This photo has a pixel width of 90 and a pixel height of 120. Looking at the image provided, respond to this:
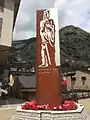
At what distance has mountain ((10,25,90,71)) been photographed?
221 ft

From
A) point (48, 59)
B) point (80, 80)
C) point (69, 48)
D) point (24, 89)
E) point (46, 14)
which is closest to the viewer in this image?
point (48, 59)

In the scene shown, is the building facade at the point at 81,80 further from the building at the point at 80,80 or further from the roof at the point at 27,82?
the roof at the point at 27,82

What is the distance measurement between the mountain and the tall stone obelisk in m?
42.2

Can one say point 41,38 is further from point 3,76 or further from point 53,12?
point 3,76

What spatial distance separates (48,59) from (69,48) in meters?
73.1

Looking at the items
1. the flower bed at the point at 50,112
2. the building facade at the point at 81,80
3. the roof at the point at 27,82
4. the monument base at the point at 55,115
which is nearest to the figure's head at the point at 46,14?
the flower bed at the point at 50,112

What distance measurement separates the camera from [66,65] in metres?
55.3

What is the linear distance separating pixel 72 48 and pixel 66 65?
32.7m

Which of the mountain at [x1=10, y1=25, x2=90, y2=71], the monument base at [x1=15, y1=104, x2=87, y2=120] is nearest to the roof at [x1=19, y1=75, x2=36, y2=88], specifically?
the mountain at [x1=10, y1=25, x2=90, y2=71]

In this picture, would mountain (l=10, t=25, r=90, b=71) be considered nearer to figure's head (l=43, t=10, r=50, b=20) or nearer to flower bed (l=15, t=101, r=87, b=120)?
figure's head (l=43, t=10, r=50, b=20)

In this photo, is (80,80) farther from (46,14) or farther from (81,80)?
(46,14)

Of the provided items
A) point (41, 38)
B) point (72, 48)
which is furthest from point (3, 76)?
point (72, 48)

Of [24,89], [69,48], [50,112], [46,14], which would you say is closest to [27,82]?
[24,89]

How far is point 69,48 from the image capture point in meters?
83.9
